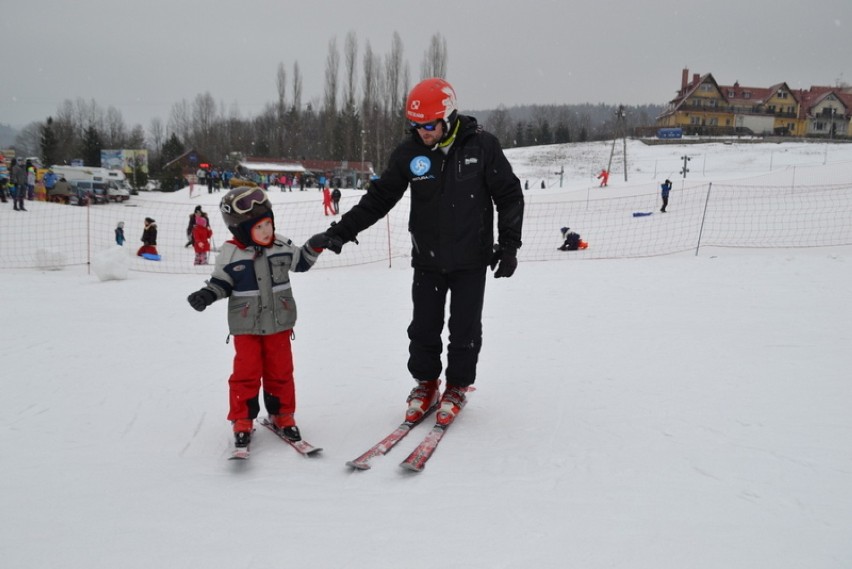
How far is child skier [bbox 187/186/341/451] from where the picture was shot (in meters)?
2.73

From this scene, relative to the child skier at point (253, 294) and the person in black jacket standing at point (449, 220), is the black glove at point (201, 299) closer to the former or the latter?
the child skier at point (253, 294)

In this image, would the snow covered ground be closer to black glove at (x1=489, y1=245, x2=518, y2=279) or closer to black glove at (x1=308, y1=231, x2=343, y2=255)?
black glove at (x1=489, y1=245, x2=518, y2=279)

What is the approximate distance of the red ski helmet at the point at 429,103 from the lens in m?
2.84

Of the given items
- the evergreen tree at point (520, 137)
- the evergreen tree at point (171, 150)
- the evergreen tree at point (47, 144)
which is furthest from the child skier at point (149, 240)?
the evergreen tree at point (520, 137)

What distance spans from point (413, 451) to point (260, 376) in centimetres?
91

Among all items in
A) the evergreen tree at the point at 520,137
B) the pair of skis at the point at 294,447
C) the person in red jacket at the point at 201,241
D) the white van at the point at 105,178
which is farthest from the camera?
the evergreen tree at the point at 520,137

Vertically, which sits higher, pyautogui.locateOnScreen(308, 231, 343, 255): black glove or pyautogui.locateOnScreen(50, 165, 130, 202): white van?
pyautogui.locateOnScreen(50, 165, 130, 202): white van

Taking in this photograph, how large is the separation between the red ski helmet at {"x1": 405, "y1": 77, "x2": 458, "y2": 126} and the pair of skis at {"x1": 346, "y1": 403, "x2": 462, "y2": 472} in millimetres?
1691

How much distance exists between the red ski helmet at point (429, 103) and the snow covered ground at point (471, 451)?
1.74m

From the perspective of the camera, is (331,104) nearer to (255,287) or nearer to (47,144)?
(47,144)

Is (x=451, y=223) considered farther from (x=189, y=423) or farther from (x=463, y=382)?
(x=189, y=423)

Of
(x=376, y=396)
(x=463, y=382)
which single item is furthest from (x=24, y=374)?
(x=463, y=382)

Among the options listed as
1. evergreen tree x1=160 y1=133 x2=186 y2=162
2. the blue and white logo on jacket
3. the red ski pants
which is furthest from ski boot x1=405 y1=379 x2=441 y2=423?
evergreen tree x1=160 y1=133 x2=186 y2=162

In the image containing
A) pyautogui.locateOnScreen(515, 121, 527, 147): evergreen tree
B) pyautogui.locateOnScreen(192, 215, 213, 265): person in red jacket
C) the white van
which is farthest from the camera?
pyautogui.locateOnScreen(515, 121, 527, 147): evergreen tree
